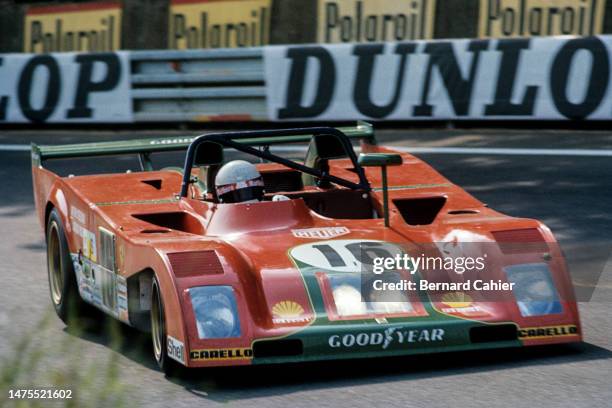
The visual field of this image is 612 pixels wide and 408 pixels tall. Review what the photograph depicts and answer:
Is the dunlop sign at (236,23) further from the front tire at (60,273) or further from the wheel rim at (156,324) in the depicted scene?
the wheel rim at (156,324)

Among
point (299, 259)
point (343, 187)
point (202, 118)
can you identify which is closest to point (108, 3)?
point (202, 118)

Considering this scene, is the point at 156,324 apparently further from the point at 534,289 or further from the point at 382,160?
the point at 534,289

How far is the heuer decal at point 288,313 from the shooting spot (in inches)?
236

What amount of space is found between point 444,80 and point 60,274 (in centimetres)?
792

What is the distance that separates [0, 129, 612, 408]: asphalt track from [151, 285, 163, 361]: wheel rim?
0.37 ft

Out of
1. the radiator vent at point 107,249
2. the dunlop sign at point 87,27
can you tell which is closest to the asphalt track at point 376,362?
the radiator vent at point 107,249

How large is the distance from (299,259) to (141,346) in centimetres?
109

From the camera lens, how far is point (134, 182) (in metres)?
8.23

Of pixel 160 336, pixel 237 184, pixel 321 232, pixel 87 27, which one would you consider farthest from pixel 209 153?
pixel 87 27

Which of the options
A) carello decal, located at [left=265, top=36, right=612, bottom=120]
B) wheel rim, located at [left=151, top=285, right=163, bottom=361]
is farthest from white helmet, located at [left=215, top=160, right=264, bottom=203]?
carello decal, located at [left=265, top=36, right=612, bottom=120]

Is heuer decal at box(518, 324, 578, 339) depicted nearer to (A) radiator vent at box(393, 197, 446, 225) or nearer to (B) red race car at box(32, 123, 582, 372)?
(B) red race car at box(32, 123, 582, 372)

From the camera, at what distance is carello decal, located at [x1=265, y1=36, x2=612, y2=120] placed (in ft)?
46.6

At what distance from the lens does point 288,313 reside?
6035 mm

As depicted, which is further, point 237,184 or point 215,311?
point 237,184
